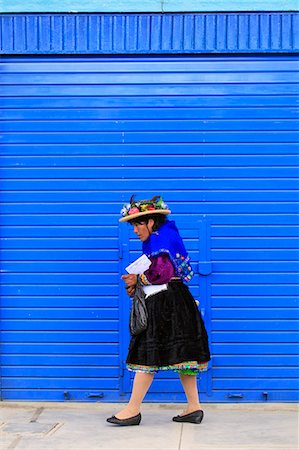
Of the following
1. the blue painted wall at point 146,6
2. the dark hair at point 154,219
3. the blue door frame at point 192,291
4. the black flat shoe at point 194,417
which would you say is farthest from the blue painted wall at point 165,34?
the black flat shoe at point 194,417

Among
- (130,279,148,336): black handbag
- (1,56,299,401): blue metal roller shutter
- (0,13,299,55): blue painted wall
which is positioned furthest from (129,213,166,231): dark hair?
(0,13,299,55): blue painted wall

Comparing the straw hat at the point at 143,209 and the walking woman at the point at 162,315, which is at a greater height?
the straw hat at the point at 143,209

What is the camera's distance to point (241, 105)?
24.2 feet

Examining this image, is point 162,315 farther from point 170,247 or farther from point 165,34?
point 165,34

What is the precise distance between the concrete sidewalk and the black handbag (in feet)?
2.50

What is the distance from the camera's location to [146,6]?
24.3 ft

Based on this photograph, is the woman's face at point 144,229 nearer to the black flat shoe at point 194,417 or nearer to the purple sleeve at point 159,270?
the purple sleeve at point 159,270

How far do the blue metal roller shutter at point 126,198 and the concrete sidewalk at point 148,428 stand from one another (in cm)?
13

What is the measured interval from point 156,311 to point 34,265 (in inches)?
57.5

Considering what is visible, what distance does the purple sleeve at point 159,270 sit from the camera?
6.40 m

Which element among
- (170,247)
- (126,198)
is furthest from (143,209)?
(126,198)

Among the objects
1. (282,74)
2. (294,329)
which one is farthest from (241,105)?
(294,329)

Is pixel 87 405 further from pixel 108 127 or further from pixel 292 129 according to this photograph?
pixel 292 129

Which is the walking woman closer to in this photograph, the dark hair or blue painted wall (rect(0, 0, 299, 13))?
the dark hair
